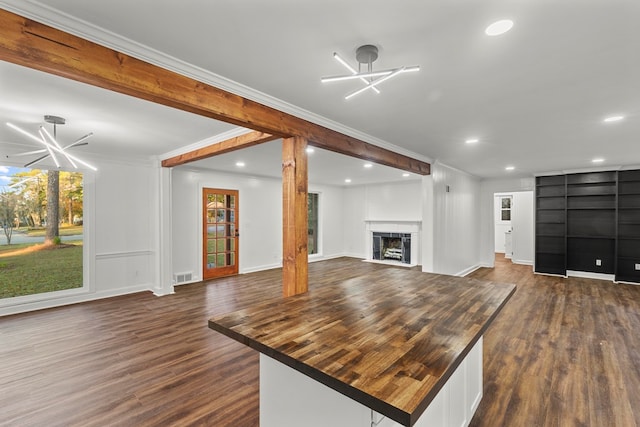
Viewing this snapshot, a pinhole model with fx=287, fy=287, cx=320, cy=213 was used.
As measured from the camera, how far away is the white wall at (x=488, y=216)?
765cm

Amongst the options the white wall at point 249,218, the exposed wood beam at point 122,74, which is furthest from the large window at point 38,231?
the exposed wood beam at point 122,74

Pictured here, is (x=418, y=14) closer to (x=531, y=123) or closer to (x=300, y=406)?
(x=300, y=406)

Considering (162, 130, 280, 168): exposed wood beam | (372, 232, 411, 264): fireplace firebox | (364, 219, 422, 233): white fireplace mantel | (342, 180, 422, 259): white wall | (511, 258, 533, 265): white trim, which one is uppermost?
(162, 130, 280, 168): exposed wood beam

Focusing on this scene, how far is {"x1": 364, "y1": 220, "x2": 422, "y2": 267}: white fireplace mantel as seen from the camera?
783 centimetres

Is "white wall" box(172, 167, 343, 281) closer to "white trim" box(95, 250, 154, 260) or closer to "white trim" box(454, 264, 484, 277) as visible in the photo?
"white trim" box(95, 250, 154, 260)

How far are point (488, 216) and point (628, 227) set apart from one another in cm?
262

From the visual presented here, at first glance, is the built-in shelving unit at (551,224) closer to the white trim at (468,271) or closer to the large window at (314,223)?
the white trim at (468,271)

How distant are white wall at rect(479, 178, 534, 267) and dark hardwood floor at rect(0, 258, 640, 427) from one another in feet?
10.2

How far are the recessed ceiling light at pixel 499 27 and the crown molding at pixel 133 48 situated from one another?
1.58 metres

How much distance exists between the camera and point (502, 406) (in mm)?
2156

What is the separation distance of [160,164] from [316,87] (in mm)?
3946

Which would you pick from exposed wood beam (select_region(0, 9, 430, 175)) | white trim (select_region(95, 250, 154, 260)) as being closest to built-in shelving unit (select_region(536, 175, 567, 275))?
exposed wood beam (select_region(0, 9, 430, 175))

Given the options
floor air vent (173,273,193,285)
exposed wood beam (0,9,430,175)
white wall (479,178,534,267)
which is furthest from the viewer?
white wall (479,178,534,267)

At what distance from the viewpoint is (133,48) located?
1702 mm
